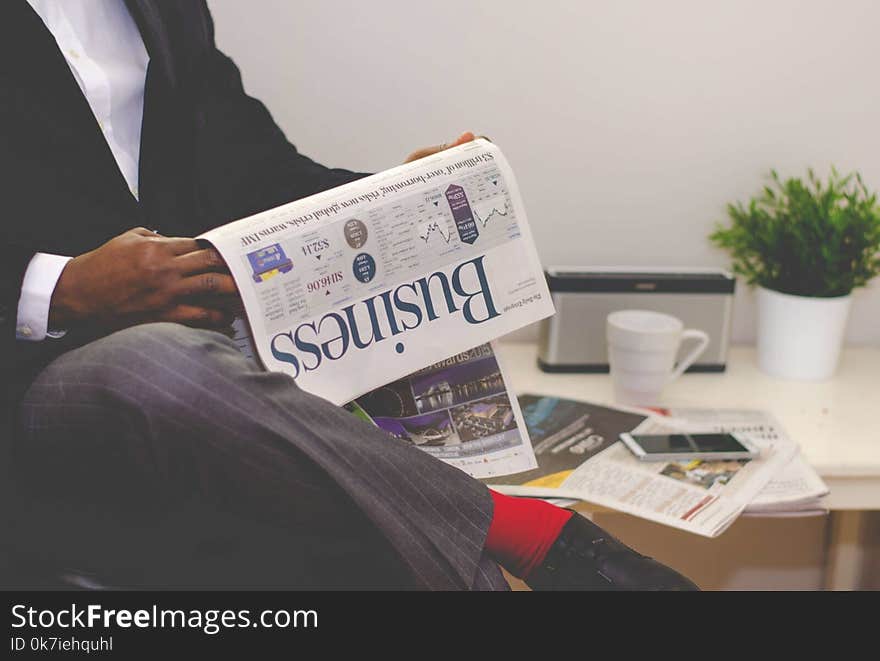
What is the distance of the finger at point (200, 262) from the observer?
0.80 m

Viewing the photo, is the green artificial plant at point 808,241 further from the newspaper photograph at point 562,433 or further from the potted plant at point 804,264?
the newspaper photograph at point 562,433

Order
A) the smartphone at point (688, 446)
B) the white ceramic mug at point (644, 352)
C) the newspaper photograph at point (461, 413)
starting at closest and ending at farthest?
the newspaper photograph at point (461, 413)
the smartphone at point (688, 446)
the white ceramic mug at point (644, 352)

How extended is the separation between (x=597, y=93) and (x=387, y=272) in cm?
64

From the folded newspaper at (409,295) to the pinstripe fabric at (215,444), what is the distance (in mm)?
76

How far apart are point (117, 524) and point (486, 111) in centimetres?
84

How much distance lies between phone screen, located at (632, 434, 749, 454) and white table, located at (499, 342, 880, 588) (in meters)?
0.09

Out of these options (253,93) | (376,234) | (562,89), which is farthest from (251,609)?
(562,89)

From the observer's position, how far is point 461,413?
3.16 ft

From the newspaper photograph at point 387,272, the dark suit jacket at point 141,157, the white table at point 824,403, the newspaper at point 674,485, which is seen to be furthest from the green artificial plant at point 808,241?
the dark suit jacket at point 141,157

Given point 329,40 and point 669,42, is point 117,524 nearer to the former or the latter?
point 329,40

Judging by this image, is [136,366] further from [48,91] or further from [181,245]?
[48,91]

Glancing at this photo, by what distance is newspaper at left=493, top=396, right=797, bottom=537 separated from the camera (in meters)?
0.99

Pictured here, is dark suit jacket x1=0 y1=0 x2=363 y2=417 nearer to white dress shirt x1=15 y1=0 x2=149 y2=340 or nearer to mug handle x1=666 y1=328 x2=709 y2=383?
white dress shirt x1=15 y1=0 x2=149 y2=340

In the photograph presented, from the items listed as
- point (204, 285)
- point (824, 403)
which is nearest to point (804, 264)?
point (824, 403)
